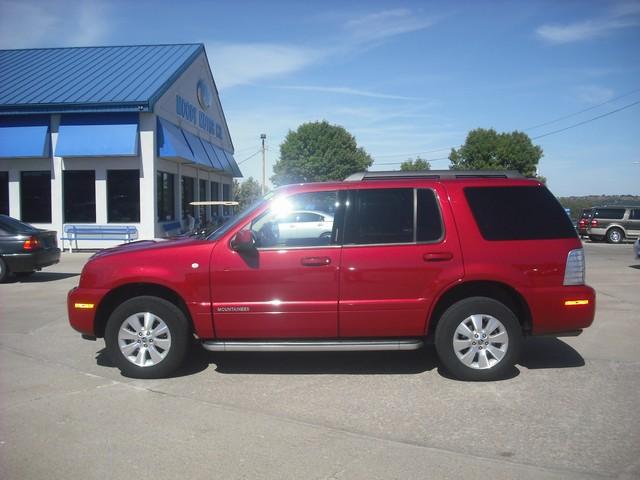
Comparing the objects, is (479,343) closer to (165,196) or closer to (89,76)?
(165,196)

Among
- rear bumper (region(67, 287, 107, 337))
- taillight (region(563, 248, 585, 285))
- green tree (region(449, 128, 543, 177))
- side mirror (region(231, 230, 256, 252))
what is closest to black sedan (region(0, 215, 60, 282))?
rear bumper (region(67, 287, 107, 337))

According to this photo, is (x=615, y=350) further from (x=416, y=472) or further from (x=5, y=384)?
(x=5, y=384)

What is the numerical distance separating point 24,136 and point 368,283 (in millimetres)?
18480

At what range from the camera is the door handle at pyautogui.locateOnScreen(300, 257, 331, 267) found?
17.1 ft

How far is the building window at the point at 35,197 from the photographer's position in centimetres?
2036

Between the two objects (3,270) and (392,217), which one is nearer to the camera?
(392,217)

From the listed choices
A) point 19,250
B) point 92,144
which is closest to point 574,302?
point 19,250

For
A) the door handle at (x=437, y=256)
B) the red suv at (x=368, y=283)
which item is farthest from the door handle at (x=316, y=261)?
the door handle at (x=437, y=256)

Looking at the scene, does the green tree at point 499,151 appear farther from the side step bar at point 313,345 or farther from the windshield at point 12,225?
the side step bar at point 313,345

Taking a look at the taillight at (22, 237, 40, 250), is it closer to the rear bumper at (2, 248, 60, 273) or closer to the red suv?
the rear bumper at (2, 248, 60, 273)

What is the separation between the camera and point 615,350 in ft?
21.3

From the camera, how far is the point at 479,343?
5.26 m

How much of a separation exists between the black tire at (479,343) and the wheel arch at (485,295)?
147 mm

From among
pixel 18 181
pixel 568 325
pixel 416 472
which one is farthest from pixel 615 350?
pixel 18 181
